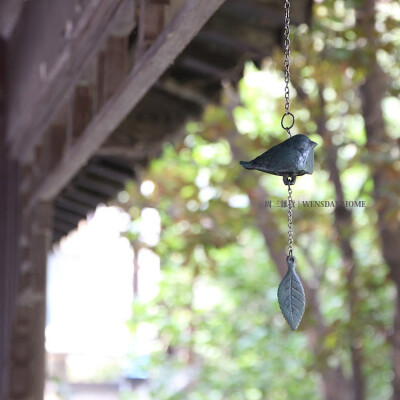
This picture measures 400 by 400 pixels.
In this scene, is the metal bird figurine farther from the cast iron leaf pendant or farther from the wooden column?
the wooden column

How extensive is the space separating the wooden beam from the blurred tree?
Answer: 63cm

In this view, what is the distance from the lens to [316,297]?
23.0 ft

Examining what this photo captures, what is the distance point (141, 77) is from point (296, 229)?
169 inches

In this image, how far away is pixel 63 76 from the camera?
3.88 meters

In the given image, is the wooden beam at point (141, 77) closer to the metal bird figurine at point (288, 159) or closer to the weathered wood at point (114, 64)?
the weathered wood at point (114, 64)

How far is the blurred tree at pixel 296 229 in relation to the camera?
5.46 meters

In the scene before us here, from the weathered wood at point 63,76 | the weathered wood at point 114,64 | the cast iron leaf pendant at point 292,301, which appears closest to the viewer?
the cast iron leaf pendant at point 292,301

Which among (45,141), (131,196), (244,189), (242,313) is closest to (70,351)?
(242,313)

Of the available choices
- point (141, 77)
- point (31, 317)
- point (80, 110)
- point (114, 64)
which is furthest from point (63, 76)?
point (31, 317)

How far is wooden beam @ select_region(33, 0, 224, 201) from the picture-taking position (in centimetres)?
241

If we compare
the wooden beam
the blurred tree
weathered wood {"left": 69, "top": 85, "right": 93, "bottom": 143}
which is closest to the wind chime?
the wooden beam

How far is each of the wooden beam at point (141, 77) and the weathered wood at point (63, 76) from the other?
24 centimetres

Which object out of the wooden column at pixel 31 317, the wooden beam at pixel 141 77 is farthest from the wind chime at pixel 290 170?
the wooden column at pixel 31 317

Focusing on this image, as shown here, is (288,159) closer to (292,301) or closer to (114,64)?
(292,301)
